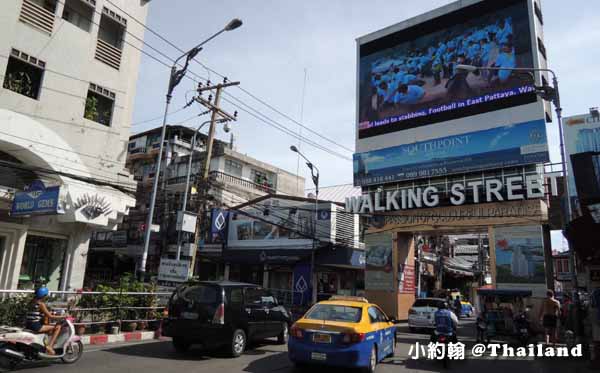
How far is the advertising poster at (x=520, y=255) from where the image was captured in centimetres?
2212

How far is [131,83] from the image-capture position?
18.3 metres

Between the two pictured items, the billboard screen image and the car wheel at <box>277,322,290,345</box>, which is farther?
the billboard screen image

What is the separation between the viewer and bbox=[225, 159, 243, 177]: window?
37.2m

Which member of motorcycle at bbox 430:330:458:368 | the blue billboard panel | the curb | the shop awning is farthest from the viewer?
the shop awning

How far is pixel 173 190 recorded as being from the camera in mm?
37219

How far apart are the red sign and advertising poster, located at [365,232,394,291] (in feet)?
3.95

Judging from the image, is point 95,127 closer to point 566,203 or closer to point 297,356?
point 297,356

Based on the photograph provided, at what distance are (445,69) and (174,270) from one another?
2276 centimetres

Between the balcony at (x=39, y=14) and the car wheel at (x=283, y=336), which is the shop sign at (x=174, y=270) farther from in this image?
the balcony at (x=39, y=14)

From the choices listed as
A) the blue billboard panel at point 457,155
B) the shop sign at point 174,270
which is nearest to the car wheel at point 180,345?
the shop sign at point 174,270

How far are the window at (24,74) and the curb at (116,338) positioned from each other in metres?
8.82

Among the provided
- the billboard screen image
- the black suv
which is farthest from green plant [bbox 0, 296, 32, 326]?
the billboard screen image

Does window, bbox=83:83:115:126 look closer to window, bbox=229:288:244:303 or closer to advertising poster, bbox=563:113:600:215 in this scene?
window, bbox=229:288:244:303

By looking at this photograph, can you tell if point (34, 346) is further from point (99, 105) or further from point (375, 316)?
point (99, 105)
